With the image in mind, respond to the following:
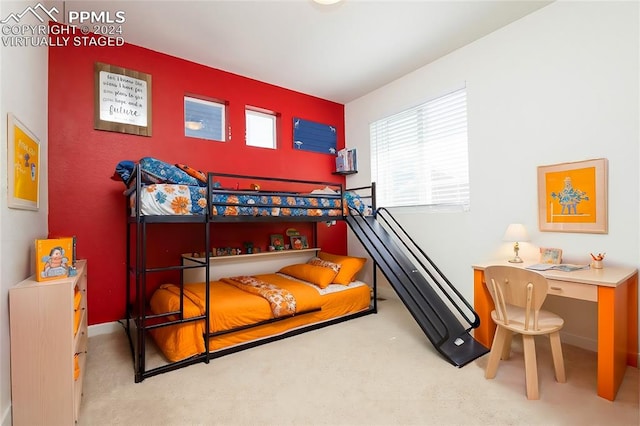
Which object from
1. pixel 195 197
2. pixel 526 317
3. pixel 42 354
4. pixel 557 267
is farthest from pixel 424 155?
pixel 42 354

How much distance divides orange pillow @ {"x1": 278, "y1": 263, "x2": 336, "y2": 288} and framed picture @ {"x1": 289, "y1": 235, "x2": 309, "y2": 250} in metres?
0.43

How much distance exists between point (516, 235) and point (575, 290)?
0.74 meters

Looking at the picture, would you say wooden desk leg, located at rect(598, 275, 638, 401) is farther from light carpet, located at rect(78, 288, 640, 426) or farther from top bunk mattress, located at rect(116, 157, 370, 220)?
top bunk mattress, located at rect(116, 157, 370, 220)

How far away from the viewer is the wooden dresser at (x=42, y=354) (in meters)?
1.53

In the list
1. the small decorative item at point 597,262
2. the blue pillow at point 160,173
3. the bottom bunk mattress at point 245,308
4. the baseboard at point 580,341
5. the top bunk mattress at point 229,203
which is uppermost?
the blue pillow at point 160,173

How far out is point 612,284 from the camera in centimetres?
180

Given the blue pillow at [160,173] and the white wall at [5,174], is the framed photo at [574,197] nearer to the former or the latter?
the blue pillow at [160,173]

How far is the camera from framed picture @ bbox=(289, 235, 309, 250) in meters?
4.19

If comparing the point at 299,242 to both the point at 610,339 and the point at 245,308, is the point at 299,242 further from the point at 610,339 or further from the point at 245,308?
the point at 610,339

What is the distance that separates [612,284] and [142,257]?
3.11 m

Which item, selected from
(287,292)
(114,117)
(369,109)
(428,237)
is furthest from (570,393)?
(114,117)

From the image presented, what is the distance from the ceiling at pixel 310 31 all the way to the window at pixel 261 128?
1.70ft

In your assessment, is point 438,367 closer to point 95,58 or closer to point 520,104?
point 520,104

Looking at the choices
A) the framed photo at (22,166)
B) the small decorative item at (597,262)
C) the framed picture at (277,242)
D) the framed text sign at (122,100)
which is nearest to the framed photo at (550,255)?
the small decorative item at (597,262)
